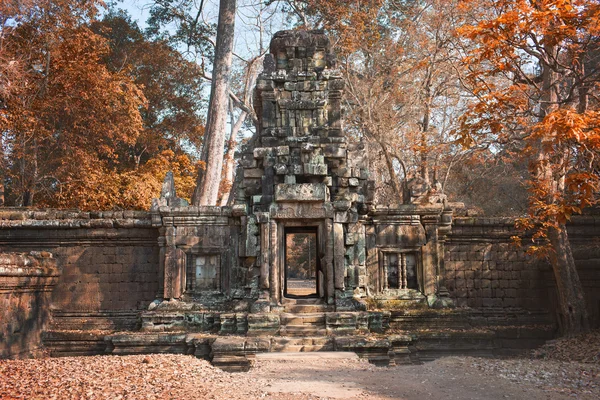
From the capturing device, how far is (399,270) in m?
10.1

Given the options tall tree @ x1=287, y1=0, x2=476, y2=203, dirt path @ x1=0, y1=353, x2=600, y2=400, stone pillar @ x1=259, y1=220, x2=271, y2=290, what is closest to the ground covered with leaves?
dirt path @ x1=0, y1=353, x2=600, y2=400

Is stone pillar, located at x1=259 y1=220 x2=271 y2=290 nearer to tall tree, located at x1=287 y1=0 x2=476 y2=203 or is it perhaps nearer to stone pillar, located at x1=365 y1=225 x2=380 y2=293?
stone pillar, located at x1=365 y1=225 x2=380 y2=293

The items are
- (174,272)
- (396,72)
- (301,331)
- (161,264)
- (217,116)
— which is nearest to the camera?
(301,331)

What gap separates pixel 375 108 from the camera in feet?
61.0

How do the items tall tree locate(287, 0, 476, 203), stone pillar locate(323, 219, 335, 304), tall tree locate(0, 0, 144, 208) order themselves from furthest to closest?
tall tree locate(287, 0, 476, 203)
tall tree locate(0, 0, 144, 208)
stone pillar locate(323, 219, 335, 304)

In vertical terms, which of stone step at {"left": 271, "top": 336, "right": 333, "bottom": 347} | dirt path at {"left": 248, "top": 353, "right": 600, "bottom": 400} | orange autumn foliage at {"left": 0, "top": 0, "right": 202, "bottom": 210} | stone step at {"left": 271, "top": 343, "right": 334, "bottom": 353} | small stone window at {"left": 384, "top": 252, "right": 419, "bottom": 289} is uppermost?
orange autumn foliage at {"left": 0, "top": 0, "right": 202, "bottom": 210}

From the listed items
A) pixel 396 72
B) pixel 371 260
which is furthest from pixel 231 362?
pixel 396 72

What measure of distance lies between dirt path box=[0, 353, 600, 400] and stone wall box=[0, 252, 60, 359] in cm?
120

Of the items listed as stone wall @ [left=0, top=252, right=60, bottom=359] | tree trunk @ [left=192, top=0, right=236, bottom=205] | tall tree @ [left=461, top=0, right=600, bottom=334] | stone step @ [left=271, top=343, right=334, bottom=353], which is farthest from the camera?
tree trunk @ [left=192, top=0, right=236, bottom=205]

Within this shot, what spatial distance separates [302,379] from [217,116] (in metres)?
10.8

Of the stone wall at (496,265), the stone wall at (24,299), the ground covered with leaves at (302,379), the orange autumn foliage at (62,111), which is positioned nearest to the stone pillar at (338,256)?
the ground covered with leaves at (302,379)

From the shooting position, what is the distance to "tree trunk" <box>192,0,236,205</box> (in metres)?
15.7

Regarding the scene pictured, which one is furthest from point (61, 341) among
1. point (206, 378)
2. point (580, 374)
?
point (580, 374)

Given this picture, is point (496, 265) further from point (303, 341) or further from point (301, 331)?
point (303, 341)
